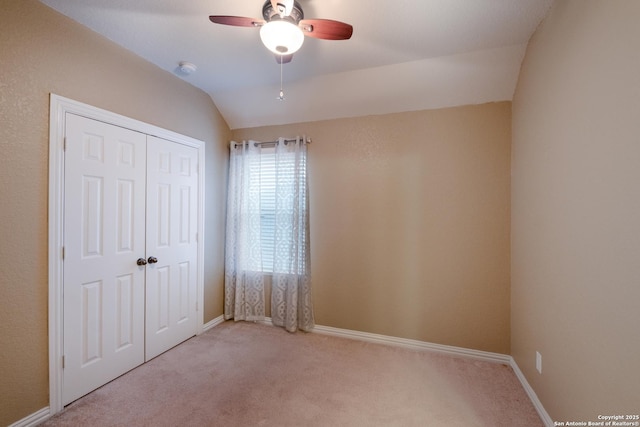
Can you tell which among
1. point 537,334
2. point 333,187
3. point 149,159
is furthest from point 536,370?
point 149,159

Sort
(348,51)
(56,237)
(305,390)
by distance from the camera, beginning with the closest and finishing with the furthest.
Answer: (56,237)
(305,390)
(348,51)

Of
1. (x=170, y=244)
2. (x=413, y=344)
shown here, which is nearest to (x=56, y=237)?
(x=170, y=244)

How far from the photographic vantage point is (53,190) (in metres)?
1.78

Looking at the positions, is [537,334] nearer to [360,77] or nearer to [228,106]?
[360,77]

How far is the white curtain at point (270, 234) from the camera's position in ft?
10.00

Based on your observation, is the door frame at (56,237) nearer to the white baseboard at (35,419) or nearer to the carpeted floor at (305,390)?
the white baseboard at (35,419)

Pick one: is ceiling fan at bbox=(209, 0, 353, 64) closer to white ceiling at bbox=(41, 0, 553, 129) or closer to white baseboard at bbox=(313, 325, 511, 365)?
white ceiling at bbox=(41, 0, 553, 129)

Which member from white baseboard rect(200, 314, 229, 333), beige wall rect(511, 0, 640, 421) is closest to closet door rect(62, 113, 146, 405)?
white baseboard rect(200, 314, 229, 333)

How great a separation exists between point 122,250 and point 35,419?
45.8 inches

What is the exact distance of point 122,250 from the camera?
2227mm

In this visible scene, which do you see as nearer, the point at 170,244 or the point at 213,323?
the point at 170,244

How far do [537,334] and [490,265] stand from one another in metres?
0.73

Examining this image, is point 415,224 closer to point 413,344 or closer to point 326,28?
point 413,344

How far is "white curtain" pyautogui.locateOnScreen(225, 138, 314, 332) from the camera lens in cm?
305
